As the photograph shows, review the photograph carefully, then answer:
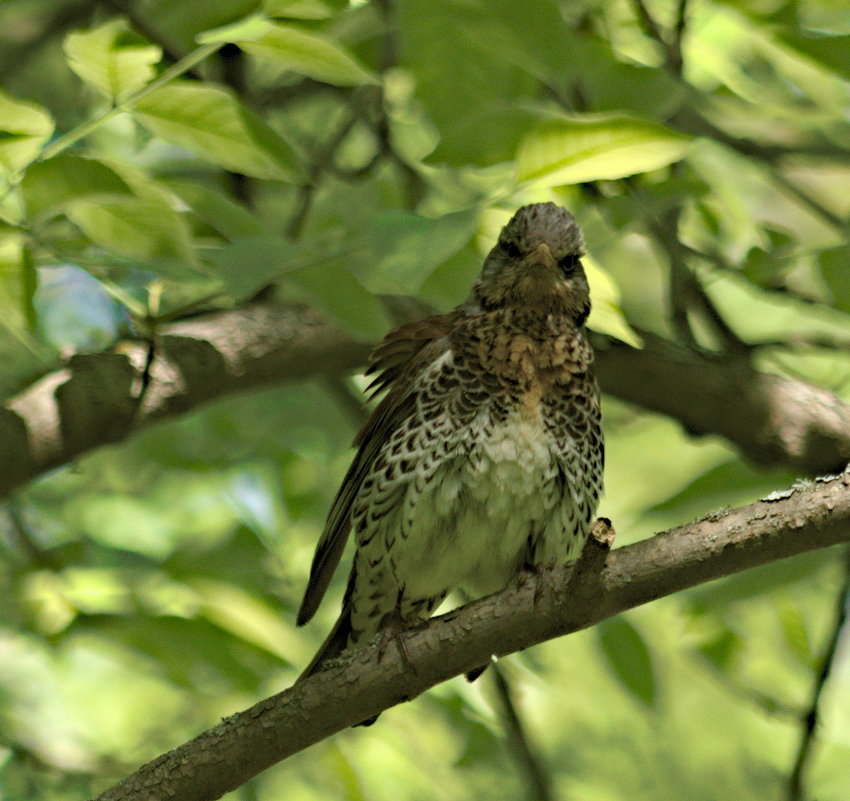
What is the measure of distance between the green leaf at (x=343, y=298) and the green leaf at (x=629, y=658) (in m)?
1.14

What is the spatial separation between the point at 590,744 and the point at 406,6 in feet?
11.0

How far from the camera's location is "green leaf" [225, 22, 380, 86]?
2293 mm

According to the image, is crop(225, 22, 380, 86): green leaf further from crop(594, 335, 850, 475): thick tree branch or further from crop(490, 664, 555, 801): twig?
crop(490, 664, 555, 801): twig

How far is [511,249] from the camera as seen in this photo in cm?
309

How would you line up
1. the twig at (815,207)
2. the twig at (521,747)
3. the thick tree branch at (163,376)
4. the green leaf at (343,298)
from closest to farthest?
the green leaf at (343,298)
the thick tree branch at (163,376)
the twig at (521,747)
the twig at (815,207)

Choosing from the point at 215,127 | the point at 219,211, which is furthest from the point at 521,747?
the point at 215,127

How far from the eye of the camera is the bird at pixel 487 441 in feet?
10.0

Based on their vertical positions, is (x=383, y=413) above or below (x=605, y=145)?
below

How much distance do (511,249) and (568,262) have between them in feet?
0.54

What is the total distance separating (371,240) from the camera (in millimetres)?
2207

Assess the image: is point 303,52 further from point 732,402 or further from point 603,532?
point 732,402

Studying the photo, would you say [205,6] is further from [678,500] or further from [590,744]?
[590,744]

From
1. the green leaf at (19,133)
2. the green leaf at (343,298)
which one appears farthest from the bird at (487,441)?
the green leaf at (19,133)

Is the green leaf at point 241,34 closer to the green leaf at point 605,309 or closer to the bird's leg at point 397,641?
the green leaf at point 605,309
